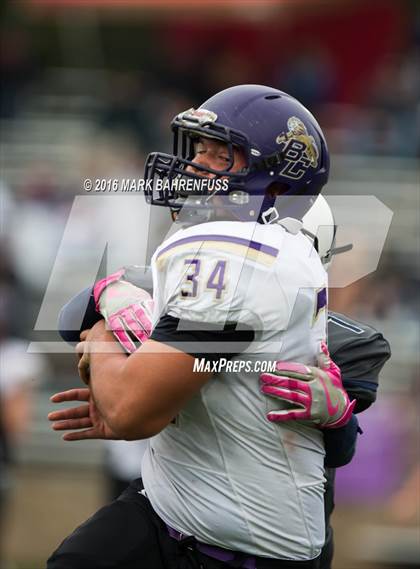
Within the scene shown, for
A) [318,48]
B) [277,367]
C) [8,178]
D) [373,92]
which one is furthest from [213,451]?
[318,48]

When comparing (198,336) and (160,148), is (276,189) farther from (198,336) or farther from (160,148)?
(160,148)

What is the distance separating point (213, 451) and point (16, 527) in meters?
5.59

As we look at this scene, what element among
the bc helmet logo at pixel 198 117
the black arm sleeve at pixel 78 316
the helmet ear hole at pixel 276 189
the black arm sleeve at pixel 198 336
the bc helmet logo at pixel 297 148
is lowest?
the black arm sleeve at pixel 78 316

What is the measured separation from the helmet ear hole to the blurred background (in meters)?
1.43

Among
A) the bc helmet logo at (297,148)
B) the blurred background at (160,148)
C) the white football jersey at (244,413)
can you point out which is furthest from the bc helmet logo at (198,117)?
the blurred background at (160,148)

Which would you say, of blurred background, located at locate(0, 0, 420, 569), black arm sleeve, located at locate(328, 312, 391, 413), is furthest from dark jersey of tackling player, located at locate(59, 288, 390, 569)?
blurred background, located at locate(0, 0, 420, 569)

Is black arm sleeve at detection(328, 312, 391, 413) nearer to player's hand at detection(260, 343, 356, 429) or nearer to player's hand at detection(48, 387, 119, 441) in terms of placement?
player's hand at detection(260, 343, 356, 429)

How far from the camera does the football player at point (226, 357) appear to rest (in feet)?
8.52

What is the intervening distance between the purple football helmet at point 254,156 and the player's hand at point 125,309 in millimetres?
241

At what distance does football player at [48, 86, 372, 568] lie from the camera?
102 inches

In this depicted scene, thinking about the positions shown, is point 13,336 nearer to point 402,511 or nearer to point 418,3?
point 402,511

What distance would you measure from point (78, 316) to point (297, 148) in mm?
730

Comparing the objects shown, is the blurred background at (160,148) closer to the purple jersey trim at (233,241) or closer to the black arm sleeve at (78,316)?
the black arm sleeve at (78,316)

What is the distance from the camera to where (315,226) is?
3051mm
